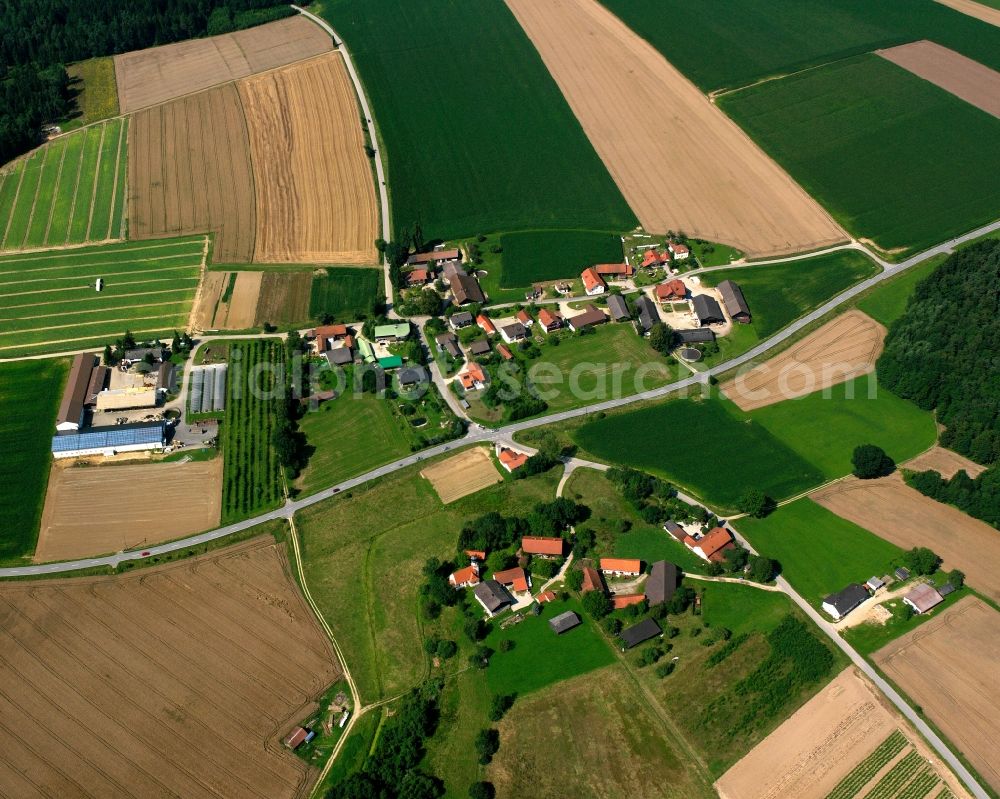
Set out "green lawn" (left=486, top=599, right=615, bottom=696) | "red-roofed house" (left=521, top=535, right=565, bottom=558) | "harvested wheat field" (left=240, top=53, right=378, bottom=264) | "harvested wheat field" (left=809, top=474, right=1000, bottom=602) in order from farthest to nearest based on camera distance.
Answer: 1. "harvested wheat field" (left=240, top=53, right=378, bottom=264)
2. "red-roofed house" (left=521, top=535, right=565, bottom=558)
3. "harvested wheat field" (left=809, top=474, right=1000, bottom=602)
4. "green lawn" (left=486, top=599, right=615, bottom=696)

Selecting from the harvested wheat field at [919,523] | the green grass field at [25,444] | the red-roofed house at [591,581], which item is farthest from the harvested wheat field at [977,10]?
the green grass field at [25,444]

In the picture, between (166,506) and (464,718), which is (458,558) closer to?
(464,718)

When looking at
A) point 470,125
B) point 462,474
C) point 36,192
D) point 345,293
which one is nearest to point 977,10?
point 470,125

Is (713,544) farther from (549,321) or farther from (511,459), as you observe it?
(549,321)

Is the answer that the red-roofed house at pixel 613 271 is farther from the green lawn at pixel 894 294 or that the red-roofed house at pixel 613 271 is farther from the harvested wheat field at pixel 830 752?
Answer: the harvested wheat field at pixel 830 752

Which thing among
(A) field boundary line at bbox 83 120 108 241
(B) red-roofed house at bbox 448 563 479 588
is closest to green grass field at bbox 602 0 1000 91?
(A) field boundary line at bbox 83 120 108 241

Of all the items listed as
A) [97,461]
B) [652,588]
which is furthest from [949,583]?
[97,461]

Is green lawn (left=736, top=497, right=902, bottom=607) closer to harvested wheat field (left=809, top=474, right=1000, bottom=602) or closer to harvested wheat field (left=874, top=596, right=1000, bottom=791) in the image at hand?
harvested wheat field (left=809, top=474, right=1000, bottom=602)
